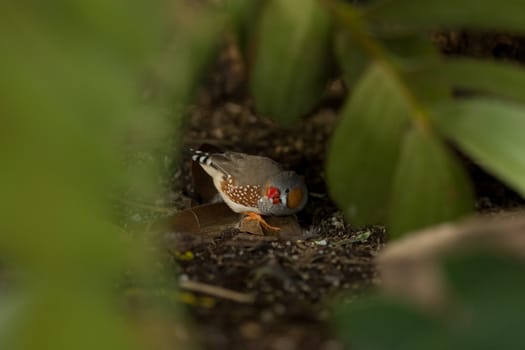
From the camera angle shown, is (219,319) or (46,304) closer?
(46,304)

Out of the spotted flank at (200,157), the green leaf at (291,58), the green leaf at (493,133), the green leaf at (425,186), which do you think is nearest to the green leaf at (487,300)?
the green leaf at (493,133)

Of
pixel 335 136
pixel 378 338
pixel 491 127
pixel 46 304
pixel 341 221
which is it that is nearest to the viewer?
pixel 46 304

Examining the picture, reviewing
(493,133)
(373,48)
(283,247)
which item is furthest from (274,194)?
(493,133)

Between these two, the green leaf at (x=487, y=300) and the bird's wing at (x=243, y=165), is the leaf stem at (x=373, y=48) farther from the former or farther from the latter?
the bird's wing at (x=243, y=165)

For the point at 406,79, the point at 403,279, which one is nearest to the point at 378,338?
the point at 403,279

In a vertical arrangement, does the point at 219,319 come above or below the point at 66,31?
below

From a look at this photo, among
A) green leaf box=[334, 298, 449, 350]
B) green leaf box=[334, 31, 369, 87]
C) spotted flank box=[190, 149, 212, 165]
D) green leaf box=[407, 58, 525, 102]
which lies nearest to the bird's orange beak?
spotted flank box=[190, 149, 212, 165]

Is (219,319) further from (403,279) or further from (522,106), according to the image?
(522,106)
